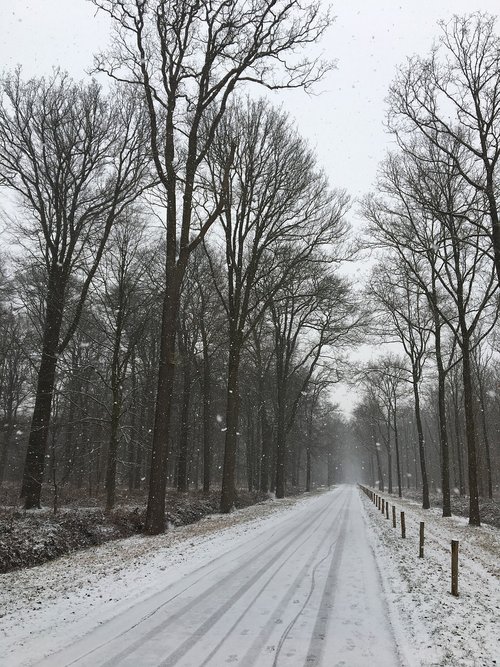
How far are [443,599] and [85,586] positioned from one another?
220 inches

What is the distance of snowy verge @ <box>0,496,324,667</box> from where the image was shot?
509cm

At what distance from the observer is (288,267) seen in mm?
20922

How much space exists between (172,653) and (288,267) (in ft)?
57.9

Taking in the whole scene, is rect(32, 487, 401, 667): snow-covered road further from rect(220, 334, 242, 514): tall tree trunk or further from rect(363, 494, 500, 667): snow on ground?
rect(220, 334, 242, 514): tall tree trunk

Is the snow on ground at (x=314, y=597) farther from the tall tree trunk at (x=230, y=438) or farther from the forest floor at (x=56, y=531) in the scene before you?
the tall tree trunk at (x=230, y=438)

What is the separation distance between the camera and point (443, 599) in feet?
23.0

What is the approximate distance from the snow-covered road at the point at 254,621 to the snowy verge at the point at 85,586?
0.27 metres

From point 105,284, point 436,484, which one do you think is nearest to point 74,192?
point 105,284

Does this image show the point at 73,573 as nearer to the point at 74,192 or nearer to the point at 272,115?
the point at 74,192

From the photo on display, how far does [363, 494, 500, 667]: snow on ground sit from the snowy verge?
362 centimetres

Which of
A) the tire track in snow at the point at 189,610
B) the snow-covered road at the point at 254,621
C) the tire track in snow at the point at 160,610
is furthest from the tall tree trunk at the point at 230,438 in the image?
the snow-covered road at the point at 254,621

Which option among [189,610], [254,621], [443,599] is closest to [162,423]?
[189,610]

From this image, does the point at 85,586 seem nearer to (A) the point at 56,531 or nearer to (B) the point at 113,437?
(A) the point at 56,531

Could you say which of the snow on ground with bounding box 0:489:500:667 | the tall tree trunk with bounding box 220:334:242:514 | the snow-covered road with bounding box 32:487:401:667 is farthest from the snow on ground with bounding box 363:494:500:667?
the tall tree trunk with bounding box 220:334:242:514
